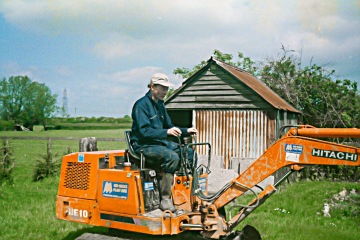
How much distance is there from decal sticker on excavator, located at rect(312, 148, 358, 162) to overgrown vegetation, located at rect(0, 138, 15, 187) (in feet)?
34.4

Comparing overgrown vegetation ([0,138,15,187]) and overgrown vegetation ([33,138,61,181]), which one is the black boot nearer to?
overgrown vegetation ([0,138,15,187])

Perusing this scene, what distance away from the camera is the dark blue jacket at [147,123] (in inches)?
222

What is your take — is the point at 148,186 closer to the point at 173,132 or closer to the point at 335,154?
the point at 173,132

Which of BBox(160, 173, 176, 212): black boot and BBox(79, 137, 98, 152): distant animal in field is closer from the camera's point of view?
BBox(160, 173, 176, 212): black boot

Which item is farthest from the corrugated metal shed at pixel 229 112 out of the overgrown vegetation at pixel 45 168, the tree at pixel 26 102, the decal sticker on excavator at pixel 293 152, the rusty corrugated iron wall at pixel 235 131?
the tree at pixel 26 102

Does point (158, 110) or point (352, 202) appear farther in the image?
point (352, 202)

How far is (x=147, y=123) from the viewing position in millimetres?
5715

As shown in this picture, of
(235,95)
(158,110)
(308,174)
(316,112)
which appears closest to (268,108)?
(235,95)

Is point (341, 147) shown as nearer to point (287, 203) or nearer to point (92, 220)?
point (92, 220)

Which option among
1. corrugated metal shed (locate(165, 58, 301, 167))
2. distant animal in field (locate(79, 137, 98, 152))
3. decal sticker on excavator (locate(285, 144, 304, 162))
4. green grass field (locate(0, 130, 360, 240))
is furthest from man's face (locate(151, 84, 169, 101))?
corrugated metal shed (locate(165, 58, 301, 167))

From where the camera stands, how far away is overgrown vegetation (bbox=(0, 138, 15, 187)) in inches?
499

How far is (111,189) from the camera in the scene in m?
5.86

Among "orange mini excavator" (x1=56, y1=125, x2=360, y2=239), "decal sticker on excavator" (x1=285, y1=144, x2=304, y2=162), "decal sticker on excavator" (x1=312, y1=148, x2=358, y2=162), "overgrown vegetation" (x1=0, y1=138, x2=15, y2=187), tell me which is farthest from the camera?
"overgrown vegetation" (x1=0, y1=138, x2=15, y2=187)

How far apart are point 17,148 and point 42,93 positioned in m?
25.6
